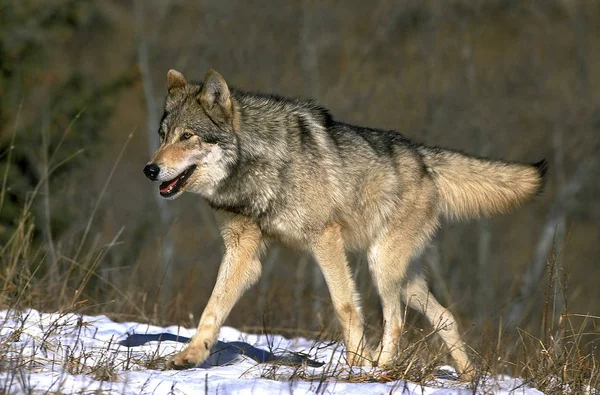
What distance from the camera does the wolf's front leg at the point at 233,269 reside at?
5.34m

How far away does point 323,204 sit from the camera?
5.63 meters

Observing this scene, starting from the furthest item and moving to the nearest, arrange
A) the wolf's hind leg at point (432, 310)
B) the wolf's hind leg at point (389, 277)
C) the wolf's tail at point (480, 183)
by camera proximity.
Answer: the wolf's tail at point (480, 183)
the wolf's hind leg at point (432, 310)
the wolf's hind leg at point (389, 277)

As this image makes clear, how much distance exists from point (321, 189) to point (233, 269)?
832mm

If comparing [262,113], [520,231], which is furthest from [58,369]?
[520,231]

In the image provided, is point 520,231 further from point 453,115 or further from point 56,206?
point 56,206

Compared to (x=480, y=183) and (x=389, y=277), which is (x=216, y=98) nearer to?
(x=389, y=277)

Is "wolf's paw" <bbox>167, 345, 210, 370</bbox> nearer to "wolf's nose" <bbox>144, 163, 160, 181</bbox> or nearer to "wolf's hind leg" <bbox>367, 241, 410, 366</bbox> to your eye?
"wolf's nose" <bbox>144, 163, 160, 181</bbox>

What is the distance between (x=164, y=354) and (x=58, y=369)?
41.6 inches

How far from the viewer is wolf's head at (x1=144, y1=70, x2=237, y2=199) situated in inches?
209

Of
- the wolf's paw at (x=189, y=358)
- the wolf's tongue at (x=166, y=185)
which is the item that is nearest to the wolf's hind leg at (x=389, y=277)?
the wolf's paw at (x=189, y=358)

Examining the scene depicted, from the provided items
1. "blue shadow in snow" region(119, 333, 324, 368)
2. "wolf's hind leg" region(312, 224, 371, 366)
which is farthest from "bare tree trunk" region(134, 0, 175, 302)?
"wolf's hind leg" region(312, 224, 371, 366)

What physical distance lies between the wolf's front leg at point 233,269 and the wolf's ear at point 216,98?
2.35ft

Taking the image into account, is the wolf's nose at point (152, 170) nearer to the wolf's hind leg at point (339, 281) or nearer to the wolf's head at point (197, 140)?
the wolf's head at point (197, 140)

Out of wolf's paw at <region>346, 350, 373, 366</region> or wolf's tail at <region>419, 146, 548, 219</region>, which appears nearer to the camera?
wolf's paw at <region>346, 350, 373, 366</region>
